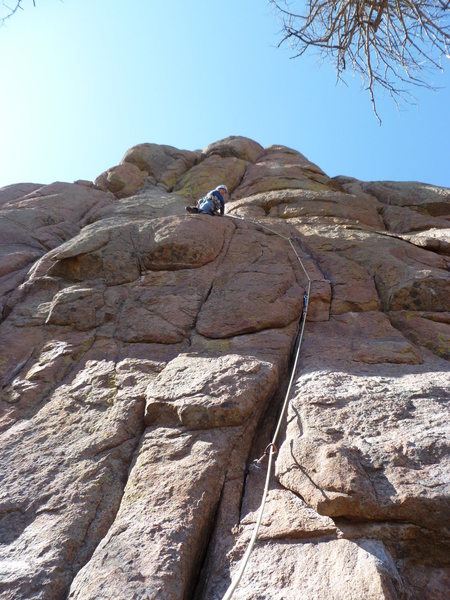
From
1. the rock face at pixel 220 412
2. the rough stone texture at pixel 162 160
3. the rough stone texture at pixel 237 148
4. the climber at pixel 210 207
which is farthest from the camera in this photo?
the rough stone texture at pixel 237 148

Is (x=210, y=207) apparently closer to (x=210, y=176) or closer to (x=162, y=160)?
(x=210, y=176)

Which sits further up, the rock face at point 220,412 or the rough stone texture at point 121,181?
the rough stone texture at point 121,181

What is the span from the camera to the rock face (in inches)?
134

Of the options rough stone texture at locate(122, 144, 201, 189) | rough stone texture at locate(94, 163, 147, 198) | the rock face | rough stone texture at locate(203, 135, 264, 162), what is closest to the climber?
Answer: the rock face

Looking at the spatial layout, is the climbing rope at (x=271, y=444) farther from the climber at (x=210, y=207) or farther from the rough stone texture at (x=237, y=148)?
the rough stone texture at (x=237, y=148)

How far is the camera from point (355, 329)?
6707 mm

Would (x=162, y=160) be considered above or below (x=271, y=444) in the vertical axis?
above

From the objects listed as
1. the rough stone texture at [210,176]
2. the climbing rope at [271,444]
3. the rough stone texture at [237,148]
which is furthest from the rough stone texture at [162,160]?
the climbing rope at [271,444]

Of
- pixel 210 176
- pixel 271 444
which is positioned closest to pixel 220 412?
pixel 271 444

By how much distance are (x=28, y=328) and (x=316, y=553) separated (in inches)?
225

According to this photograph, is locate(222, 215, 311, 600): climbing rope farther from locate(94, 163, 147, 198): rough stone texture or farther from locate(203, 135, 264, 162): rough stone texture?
locate(203, 135, 264, 162): rough stone texture

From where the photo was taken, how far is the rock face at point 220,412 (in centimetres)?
341

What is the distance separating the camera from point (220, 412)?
480 centimetres

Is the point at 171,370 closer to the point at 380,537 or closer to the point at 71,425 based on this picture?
the point at 71,425
